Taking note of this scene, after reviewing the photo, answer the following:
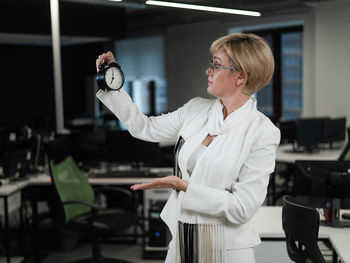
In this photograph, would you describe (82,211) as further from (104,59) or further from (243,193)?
(243,193)

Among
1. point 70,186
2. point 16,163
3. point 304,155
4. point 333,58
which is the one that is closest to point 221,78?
point 70,186

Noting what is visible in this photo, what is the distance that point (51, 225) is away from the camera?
6.02 meters

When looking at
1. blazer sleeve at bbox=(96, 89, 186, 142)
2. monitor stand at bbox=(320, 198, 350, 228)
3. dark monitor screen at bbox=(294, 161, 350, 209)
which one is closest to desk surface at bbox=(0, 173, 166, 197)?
dark monitor screen at bbox=(294, 161, 350, 209)

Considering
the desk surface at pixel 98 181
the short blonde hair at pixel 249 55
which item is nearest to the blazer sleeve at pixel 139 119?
the short blonde hair at pixel 249 55

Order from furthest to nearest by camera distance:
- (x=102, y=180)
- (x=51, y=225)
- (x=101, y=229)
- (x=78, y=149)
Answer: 1. (x=51, y=225)
2. (x=78, y=149)
3. (x=102, y=180)
4. (x=101, y=229)

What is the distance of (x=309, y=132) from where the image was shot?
21.4 ft

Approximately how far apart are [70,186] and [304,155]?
129 inches

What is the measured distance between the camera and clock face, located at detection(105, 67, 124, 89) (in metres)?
1.88

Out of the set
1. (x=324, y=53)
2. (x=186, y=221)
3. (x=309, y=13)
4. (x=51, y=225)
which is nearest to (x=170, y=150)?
(x=51, y=225)

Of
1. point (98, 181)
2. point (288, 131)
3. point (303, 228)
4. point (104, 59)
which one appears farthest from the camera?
point (288, 131)

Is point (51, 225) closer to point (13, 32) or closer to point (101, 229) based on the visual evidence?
point (101, 229)

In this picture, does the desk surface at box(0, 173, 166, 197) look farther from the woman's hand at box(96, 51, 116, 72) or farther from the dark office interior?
the woman's hand at box(96, 51, 116, 72)

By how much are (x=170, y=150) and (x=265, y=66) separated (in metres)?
5.58

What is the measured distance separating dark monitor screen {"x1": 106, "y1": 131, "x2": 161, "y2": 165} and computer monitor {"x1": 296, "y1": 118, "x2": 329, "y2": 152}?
2.24 m
